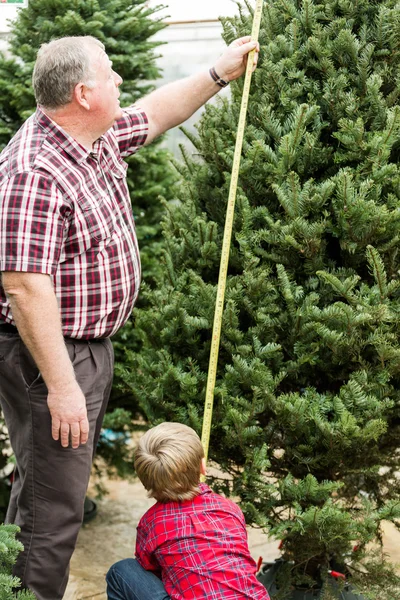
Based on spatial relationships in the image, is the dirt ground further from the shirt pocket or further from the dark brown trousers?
the shirt pocket

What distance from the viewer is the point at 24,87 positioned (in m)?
4.90

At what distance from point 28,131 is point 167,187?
2.58 m

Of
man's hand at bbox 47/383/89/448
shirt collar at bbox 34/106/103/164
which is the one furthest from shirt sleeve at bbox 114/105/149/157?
man's hand at bbox 47/383/89/448

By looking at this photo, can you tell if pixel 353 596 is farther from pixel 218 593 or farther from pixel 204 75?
Result: pixel 204 75

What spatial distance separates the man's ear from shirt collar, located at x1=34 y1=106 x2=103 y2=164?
4.9 inches

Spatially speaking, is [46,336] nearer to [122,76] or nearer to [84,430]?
[84,430]

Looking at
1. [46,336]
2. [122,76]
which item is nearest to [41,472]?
[46,336]

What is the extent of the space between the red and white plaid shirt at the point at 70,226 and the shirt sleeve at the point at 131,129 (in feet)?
0.92

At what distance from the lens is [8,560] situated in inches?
98.8

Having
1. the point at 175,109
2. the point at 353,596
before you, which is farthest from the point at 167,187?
the point at 353,596

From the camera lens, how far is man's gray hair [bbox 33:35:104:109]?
2875 millimetres

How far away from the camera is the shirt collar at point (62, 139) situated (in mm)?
2898

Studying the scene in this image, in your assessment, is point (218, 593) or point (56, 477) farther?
point (56, 477)

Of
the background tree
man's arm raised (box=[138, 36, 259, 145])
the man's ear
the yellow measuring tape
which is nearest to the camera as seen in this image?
the man's ear
